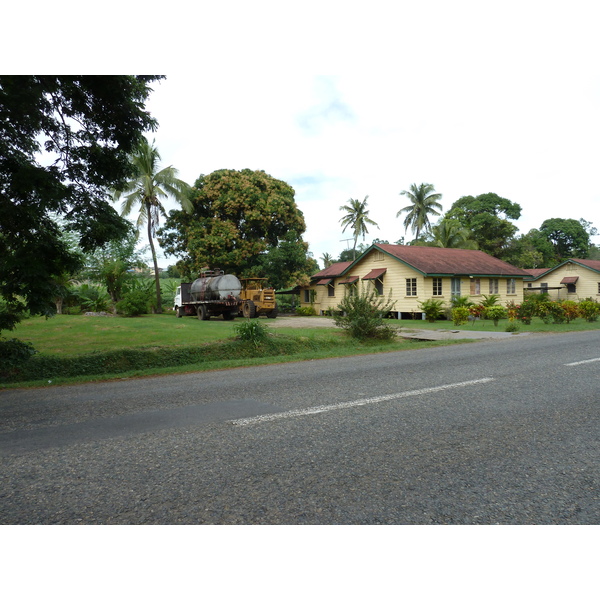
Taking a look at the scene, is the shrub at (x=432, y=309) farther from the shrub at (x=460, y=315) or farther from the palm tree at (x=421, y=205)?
the palm tree at (x=421, y=205)

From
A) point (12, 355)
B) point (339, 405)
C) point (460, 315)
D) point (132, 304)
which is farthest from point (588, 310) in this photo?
point (132, 304)

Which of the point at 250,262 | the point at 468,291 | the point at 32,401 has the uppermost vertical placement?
the point at 250,262

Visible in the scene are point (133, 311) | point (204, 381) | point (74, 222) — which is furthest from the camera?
point (133, 311)

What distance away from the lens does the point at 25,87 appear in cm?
735

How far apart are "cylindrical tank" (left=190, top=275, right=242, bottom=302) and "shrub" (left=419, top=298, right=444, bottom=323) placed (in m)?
10.6

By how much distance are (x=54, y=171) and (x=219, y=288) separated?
1709cm

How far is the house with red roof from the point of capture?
90.4 feet

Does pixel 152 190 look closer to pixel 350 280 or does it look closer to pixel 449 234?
pixel 350 280

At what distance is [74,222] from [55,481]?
255 inches

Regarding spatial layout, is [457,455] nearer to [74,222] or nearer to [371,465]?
[371,465]

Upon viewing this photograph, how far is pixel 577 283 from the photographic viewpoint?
41.7 meters

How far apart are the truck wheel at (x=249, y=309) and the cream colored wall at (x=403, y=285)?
5.25 m

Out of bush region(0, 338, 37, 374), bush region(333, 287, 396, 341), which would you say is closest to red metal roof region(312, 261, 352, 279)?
bush region(333, 287, 396, 341)

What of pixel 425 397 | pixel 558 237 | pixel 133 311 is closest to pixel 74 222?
pixel 425 397
